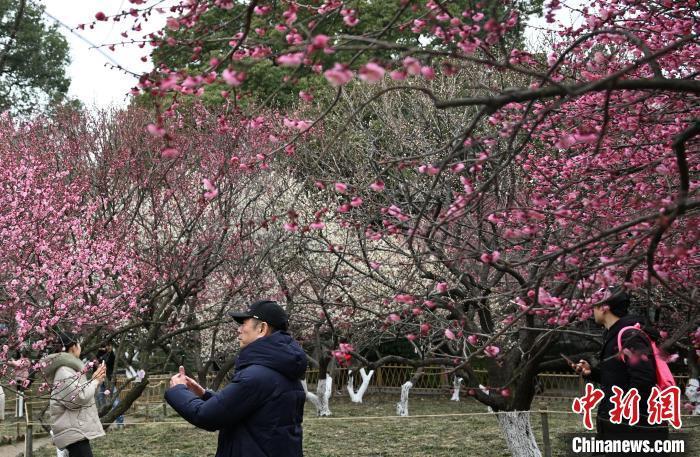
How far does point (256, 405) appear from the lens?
4203mm

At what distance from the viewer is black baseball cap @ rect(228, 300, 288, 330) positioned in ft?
14.5

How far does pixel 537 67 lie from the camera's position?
8.50 metres

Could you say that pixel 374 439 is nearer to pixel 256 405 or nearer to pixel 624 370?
pixel 624 370

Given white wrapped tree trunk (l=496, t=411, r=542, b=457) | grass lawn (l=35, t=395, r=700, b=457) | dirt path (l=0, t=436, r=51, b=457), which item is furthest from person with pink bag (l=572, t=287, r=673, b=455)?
dirt path (l=0, t=436, r=51, b=457)

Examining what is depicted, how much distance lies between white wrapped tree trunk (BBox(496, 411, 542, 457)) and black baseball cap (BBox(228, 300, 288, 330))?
4611 millimetres

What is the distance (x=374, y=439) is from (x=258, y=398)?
33.8 ft

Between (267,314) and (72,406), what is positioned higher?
(267,314)

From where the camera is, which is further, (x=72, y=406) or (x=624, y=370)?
(x=72, y=406)

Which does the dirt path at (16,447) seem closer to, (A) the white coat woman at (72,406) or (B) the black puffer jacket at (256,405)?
(A) the white coat woman at (72,406)

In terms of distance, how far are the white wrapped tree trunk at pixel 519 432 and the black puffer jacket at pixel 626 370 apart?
3.34 m

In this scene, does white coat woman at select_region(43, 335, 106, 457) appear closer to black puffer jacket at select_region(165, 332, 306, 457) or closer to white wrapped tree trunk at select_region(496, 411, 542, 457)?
black puffer jacket at select_region(165, 332, 306, 457)

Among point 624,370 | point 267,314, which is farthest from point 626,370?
point 267,314

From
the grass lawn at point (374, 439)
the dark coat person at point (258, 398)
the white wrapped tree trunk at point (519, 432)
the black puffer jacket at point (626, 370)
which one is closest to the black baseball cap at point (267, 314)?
the dark coat person at point (258, 398)

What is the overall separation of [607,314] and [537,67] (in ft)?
12.5
